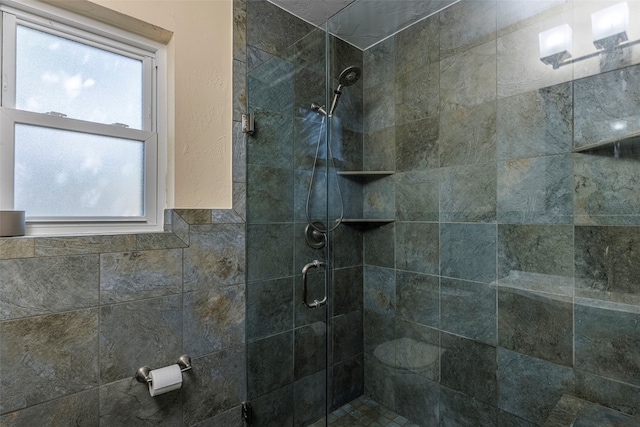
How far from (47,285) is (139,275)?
0.28m

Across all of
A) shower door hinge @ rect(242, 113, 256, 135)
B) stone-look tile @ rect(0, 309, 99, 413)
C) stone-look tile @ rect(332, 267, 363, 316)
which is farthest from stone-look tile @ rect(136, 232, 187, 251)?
stone-look tile @ rect(332, 267, 363, 316)

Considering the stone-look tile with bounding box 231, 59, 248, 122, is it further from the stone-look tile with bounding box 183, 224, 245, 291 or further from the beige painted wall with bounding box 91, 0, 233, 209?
the stone-look tile with bounding box 183, 224, 245, 291

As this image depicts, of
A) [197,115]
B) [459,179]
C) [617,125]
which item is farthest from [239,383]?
[617,125]

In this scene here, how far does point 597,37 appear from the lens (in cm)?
115

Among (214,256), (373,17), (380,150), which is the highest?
(373,17)

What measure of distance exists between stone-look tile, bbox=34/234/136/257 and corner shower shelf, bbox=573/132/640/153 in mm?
1854

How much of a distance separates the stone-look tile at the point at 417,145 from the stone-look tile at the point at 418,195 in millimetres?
43

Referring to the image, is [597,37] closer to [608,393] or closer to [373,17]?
[373,17]

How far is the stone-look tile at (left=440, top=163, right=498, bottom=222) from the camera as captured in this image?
1403 millimetres

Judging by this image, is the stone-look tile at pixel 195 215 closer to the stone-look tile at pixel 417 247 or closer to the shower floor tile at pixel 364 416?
the stone-look tile at pixel 417 247

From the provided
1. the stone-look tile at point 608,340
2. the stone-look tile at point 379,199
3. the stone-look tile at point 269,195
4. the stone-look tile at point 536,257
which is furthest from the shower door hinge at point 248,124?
the stone-look tile at point 608,340

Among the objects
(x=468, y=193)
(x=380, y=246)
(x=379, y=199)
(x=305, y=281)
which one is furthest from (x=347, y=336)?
(x=468, y=193)

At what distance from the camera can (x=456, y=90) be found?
149 cm

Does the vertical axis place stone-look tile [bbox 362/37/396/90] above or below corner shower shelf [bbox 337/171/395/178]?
above
